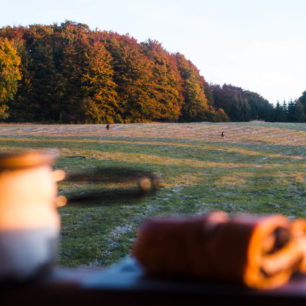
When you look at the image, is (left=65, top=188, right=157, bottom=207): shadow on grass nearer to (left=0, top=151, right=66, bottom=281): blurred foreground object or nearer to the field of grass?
the field of grass

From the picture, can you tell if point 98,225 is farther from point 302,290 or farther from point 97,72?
point 97,72

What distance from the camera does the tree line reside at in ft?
135

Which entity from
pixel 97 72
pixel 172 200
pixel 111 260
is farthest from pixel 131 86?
pixel 111 260

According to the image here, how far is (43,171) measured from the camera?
102 cm

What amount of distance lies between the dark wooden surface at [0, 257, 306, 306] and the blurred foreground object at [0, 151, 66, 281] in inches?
1.9

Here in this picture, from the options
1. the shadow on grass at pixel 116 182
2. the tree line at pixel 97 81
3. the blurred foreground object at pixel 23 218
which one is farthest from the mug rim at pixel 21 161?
the tree line at pixel 97 81

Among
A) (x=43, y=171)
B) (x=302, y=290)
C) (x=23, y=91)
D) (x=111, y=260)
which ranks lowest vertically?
(x=111, y=260)

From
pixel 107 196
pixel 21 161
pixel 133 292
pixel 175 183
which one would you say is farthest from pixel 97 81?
pixel 133 292

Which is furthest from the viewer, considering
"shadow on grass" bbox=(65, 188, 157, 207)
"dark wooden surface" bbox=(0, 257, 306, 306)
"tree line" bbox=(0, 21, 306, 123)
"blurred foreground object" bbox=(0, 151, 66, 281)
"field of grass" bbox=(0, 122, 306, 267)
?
"tree line" bbox=(0, 21, 306, 123)

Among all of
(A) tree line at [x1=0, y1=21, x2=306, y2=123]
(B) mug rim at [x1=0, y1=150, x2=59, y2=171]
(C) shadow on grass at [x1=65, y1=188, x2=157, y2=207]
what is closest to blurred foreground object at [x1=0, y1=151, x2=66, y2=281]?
(B) mug rim at [x1=0, y1=150, x2=59, y2=171]

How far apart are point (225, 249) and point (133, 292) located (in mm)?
244

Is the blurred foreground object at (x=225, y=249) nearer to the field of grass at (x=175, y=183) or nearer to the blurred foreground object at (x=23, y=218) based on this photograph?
the blurred foreground object at (x=23, y=218)

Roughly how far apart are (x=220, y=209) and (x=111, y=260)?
9.79 feet

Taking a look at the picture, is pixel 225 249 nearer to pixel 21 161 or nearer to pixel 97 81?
pixel 21 161
